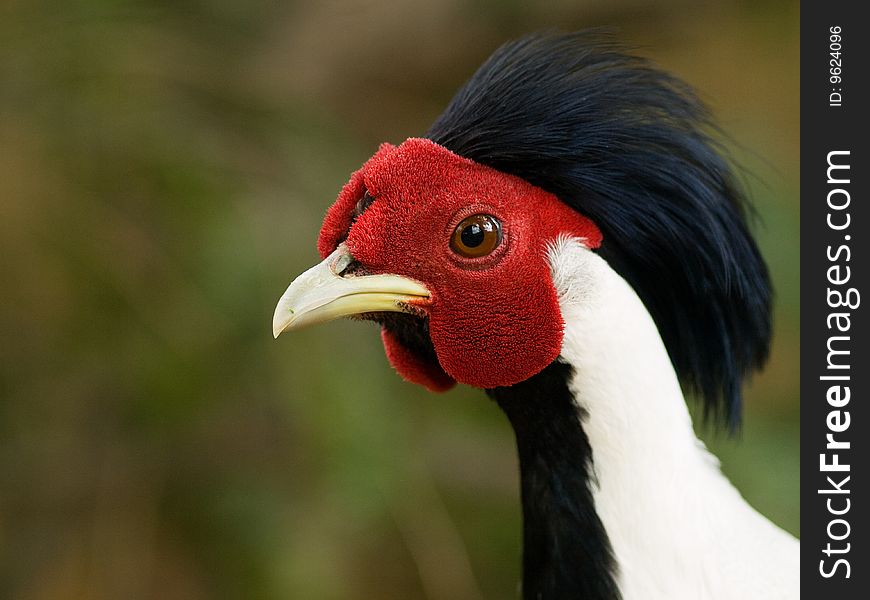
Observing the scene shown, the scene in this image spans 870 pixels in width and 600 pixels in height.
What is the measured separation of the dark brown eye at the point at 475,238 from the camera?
1559mm

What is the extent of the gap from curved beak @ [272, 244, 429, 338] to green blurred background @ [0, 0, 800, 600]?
56.0 inches

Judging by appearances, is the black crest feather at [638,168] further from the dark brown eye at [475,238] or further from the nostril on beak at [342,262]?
the nostril on beak at [342,262]

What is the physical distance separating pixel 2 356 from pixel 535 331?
2.52 metres

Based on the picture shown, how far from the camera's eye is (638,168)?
162 cm

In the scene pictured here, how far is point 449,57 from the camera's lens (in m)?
4.84

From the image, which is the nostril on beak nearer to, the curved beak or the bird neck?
the curved beak

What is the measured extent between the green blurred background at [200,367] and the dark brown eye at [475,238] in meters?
1.47

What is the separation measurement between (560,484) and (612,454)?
11cm

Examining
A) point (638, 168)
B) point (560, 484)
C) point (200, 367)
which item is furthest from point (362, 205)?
point (200, 367)

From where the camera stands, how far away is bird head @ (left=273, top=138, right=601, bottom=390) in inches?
61.0

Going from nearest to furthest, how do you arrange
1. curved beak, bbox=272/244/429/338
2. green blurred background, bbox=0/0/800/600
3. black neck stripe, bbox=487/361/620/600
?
curved beak, bbox=272/244/429/338, black neck stripe, bbox=487/361/620/600, green blurred background, bbox=0/0/800/600

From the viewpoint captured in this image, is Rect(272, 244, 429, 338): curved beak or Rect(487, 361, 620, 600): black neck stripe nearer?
Rect(272, 244, 429, 338): curved beak

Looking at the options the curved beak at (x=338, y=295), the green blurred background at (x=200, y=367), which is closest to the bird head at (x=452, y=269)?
the curved beak at (x=338, y=295)

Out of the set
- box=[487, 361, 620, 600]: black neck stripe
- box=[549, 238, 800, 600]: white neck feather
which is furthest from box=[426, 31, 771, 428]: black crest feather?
box=[487, 361, 620, 600]: black neck stripe
